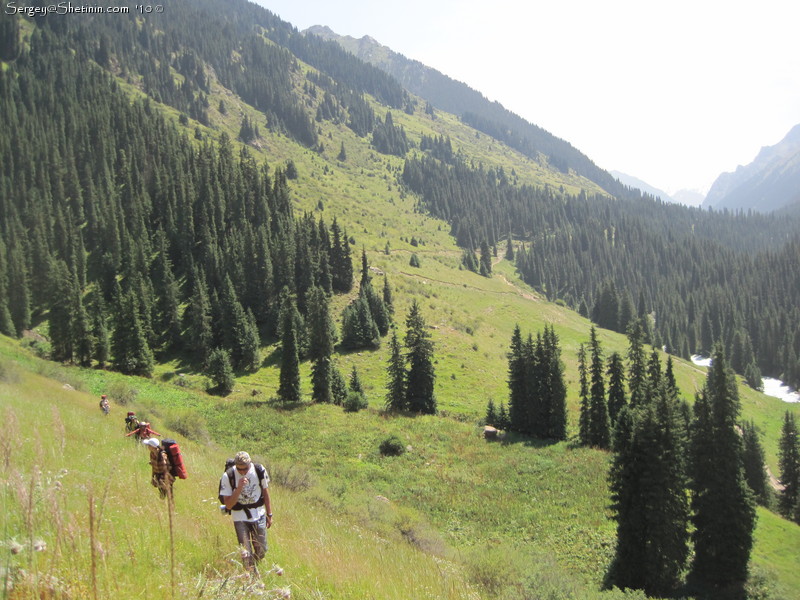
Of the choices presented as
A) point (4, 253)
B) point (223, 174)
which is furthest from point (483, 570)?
point (223, 174)

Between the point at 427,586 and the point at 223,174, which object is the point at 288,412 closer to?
the point at 427,586

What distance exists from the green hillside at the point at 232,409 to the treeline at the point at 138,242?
0.62 metres

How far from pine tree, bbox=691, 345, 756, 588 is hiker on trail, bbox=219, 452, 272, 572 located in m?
35.0

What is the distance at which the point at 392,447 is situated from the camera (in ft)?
149

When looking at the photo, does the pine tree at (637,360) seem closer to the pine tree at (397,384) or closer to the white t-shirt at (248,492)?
the pine tree at (397,384)

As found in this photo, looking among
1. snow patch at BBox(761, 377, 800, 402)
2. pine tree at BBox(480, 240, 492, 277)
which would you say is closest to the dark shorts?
pine tree at BBox(480, 240, 492, 277)

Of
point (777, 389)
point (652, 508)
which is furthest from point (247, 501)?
point (777, 389)

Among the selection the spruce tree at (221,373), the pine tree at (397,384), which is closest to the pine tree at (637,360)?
the pine tree at (397,384)

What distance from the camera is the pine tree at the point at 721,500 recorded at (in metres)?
31.3

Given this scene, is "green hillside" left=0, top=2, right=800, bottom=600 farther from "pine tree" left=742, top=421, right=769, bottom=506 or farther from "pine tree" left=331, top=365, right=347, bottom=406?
"pine tree" left=742, top=421, right=769, bottom=506

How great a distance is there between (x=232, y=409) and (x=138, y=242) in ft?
206

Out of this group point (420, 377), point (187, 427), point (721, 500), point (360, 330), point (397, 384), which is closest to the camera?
point (721, 500)

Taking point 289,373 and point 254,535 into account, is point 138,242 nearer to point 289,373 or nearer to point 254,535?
point 289,373

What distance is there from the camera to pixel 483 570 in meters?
16.4
